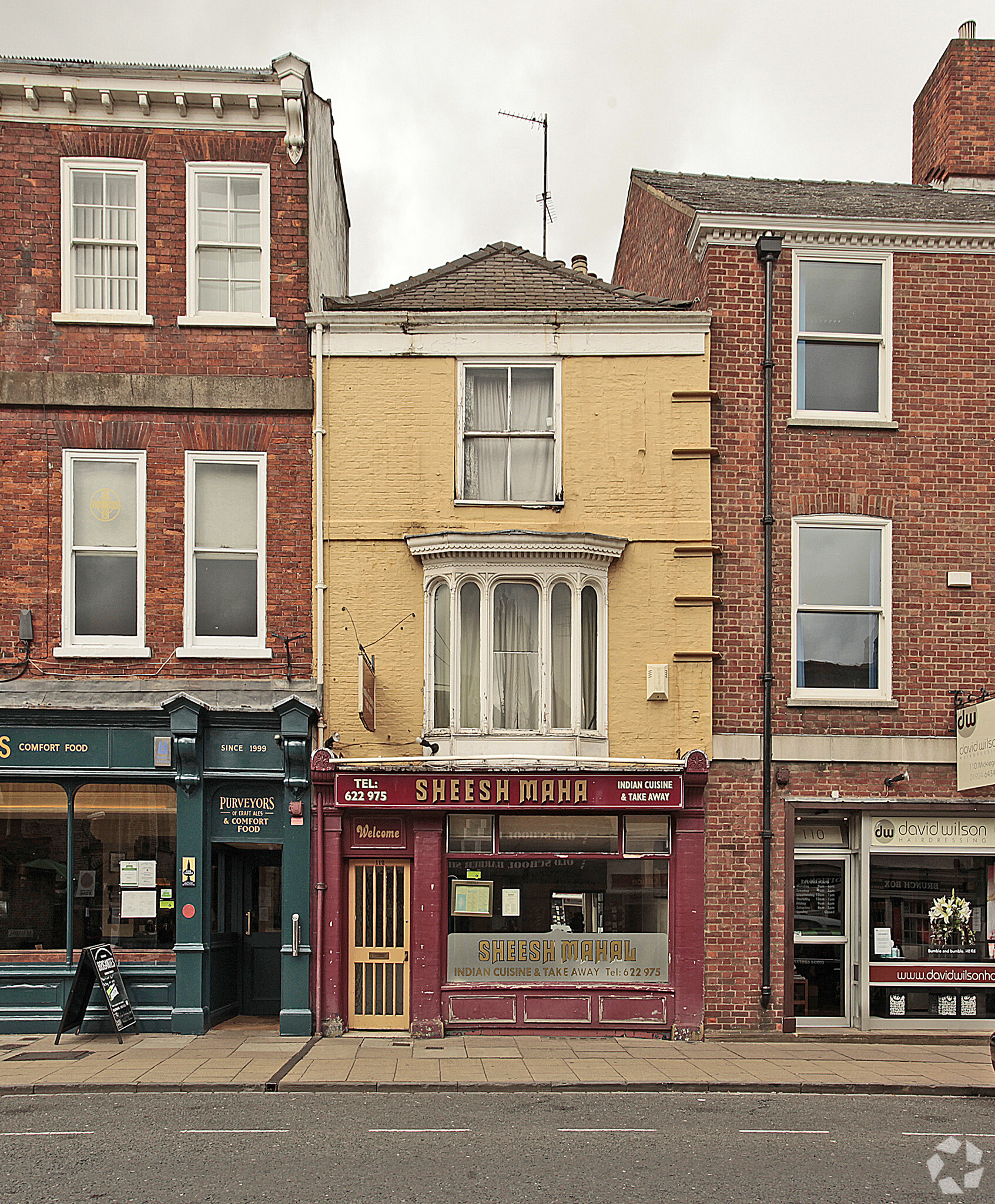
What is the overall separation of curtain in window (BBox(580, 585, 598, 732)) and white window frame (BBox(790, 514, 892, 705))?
100 inches

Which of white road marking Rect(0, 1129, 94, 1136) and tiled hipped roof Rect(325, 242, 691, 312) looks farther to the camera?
tiled hipped roof Rect(325, 242, 691, 312)

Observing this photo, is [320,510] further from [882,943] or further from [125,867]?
[882,943]

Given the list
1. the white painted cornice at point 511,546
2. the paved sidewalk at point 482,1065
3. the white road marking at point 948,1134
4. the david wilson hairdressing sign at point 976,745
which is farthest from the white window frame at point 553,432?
the white road marking at point 948,1134

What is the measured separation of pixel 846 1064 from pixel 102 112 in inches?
578

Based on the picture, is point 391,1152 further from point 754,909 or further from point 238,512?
point 238,512

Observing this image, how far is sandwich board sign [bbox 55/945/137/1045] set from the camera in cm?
1316

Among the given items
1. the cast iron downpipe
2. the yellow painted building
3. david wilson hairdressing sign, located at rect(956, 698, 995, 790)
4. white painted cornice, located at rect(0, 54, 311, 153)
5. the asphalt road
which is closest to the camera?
the asphalt road

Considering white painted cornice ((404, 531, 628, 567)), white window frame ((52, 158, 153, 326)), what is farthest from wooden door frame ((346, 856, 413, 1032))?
white window frame ((52, 158, 153, 326))

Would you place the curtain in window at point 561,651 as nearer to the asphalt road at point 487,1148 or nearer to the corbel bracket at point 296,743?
the corbel bracket at point 296,743

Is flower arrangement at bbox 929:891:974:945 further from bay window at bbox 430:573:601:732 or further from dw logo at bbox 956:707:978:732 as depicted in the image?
bay window at bbox 430:573:601:732

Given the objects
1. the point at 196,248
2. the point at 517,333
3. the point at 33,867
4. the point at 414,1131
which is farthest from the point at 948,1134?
the point at 196,248

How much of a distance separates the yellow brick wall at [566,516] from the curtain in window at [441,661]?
0.19 metres

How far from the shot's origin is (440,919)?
13.9 metres

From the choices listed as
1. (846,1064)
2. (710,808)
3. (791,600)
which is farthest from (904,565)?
(846,1064)
